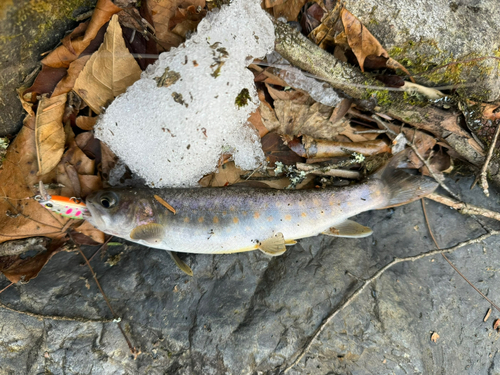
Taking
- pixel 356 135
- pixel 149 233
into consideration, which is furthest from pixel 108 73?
pixel 356 135

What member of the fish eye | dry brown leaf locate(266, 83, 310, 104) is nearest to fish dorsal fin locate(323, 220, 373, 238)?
dry brown leaf locate(266, 83, 310, 104)

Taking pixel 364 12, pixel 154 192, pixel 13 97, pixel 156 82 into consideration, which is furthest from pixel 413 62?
pixel 13 97

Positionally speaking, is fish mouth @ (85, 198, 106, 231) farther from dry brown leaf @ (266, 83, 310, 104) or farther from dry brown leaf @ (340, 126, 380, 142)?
dry brown leaf @ (340, 126, 380, 142)

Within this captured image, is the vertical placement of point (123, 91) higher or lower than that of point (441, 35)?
lower

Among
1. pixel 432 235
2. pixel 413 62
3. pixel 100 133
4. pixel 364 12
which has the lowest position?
pixel 432 235

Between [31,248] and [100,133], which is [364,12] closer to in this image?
[100,133]

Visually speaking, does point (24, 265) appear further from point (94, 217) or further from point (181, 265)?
point (181, 265)

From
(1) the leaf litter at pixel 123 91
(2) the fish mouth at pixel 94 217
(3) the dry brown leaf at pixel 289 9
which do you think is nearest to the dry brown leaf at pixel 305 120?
(1) the leaf litter at pixel 123 91
